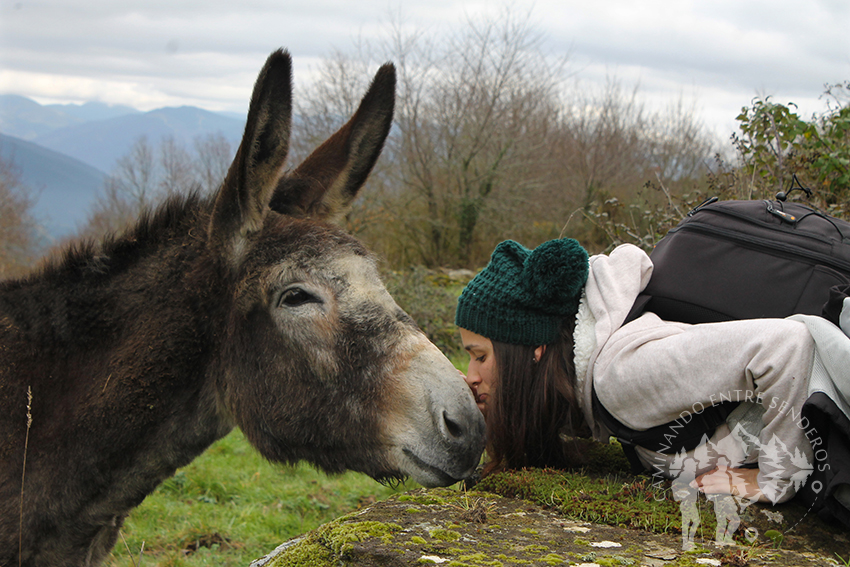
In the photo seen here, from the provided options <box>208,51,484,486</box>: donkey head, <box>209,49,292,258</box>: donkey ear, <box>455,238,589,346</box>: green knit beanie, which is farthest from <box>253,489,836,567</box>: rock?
<box>209,49,292,258</box>: donkey ear

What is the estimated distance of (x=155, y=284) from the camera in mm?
2291

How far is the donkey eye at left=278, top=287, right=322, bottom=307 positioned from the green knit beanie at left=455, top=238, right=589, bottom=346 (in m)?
0.81

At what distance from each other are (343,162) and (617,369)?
145 cm

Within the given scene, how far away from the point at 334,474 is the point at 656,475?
133cm

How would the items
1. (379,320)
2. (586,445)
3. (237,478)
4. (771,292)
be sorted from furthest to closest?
(237,478), (586,445), (771,292), (379,320)

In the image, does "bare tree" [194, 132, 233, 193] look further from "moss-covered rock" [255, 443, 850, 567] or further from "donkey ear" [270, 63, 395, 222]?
"moss-covered rock" [255, 443, 850, 567]

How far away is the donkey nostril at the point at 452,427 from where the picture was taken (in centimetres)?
207

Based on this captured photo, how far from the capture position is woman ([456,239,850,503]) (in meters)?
2.13

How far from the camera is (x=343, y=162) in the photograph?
2668 millimetres

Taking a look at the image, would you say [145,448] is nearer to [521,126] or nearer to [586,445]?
[586,445]

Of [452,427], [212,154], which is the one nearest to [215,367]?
[452,427]

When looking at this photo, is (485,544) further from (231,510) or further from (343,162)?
(231,510)

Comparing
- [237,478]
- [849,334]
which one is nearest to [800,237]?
[849,334]

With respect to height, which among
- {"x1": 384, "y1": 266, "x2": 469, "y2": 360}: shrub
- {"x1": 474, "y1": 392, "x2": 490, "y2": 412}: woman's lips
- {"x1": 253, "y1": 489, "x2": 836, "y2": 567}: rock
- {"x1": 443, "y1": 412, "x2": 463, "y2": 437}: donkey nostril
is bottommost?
{"x1": 384, "y1": 266, "x2": 469, "y2": 360}: shrub
